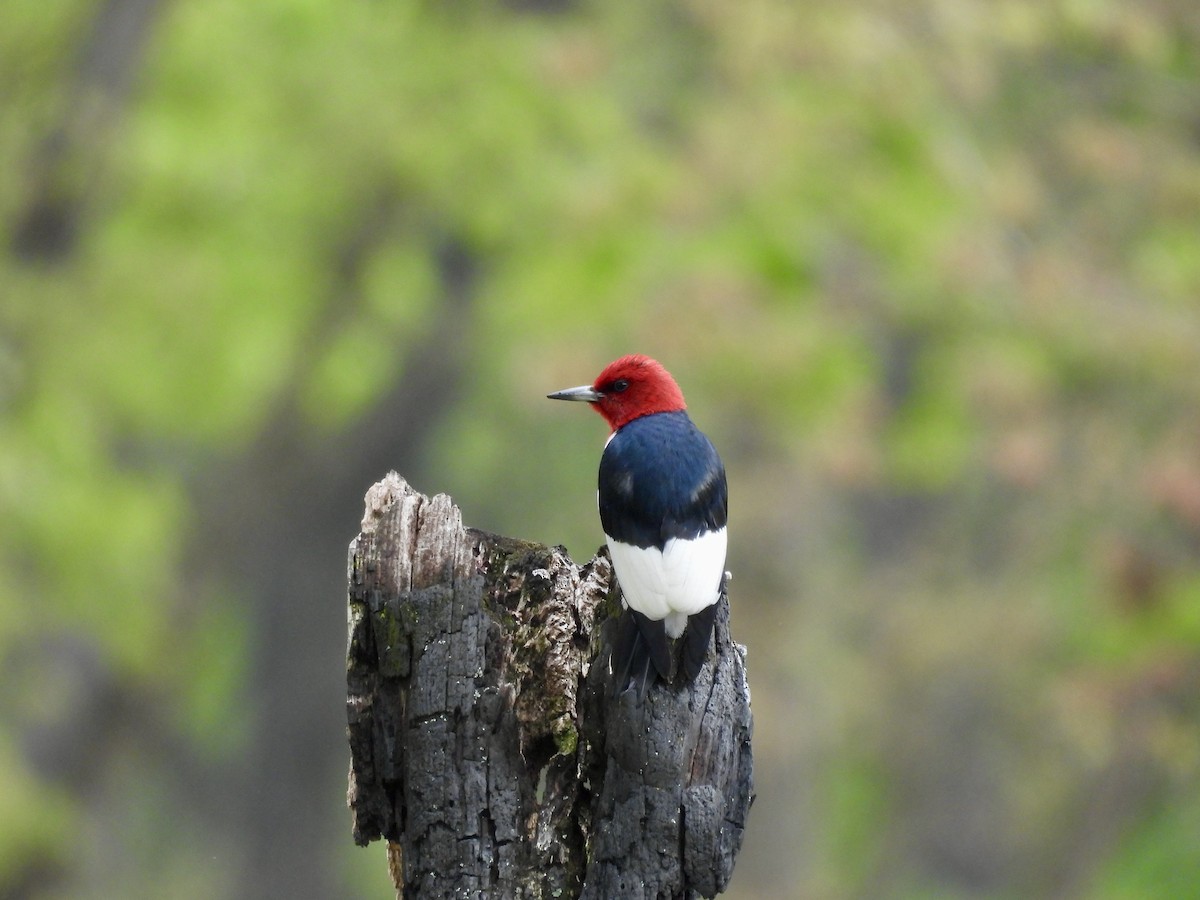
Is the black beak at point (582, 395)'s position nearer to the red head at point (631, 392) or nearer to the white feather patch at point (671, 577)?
the red head at point (631, 392)

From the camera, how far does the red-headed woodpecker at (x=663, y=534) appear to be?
3.95 meters

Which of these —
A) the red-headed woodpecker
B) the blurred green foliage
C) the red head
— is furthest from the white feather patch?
the blurred green foliage

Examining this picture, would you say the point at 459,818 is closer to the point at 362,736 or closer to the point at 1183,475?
the point at 362,736

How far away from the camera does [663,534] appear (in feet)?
13.8

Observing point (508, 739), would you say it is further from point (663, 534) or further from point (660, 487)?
point (660, 487)

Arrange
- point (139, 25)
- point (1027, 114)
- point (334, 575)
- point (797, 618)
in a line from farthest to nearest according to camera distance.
→ point (334, 575) < point (797, 618) < point (1027, 114) < point (139, 25)

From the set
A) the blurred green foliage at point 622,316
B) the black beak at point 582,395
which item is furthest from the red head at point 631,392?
the blurred green foliage at point 622,316

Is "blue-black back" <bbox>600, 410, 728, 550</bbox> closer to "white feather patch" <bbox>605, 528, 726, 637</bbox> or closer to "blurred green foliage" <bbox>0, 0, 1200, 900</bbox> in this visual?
"white feather patch" <bbox>605, 528, 726, 637</bbox>

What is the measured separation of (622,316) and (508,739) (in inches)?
361

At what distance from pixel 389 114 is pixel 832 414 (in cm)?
403

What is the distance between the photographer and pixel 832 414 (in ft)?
40.5

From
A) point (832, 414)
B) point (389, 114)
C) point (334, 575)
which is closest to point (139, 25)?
point (389, 114)

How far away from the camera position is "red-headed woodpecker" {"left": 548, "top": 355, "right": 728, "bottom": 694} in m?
3.95

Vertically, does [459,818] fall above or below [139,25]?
below
